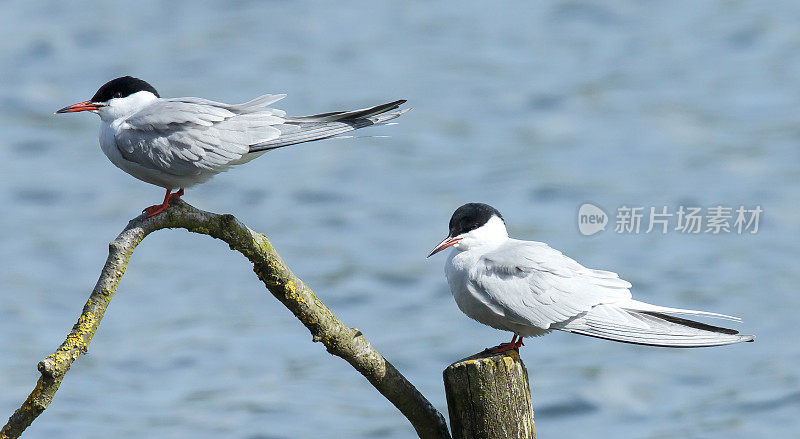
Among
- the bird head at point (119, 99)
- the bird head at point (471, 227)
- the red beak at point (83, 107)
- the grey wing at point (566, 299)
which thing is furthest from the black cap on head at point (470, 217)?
the red beak at point (83, 107)

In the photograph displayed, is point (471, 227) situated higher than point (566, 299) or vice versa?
point (471, 227)

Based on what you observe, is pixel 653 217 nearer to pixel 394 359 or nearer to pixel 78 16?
pixel 394 359

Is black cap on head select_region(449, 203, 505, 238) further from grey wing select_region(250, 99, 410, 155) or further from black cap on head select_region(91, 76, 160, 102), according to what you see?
black cap on head select_region(91, 76, 160, 102)

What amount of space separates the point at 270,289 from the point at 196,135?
80 centimetres

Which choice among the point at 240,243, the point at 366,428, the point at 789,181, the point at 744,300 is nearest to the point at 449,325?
the point at 366,428

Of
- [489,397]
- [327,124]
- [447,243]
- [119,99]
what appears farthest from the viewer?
[119,99]

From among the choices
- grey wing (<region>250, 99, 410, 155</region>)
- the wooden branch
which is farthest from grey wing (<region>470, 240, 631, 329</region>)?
grey wing (<region>250, 99, 410, 155</region>)

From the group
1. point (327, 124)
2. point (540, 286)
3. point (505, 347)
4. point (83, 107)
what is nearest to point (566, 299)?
point (540, 286)

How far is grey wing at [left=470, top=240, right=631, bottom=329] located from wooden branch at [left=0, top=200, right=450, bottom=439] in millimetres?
553

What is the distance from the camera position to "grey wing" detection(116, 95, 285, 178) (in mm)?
4961

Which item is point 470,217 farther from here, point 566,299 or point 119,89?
point 119,89

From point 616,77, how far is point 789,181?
3.66 metres

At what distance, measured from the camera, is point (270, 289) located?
4.69 metres

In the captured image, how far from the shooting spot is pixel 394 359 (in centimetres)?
1148
